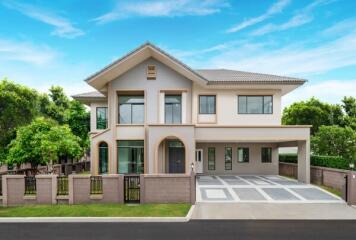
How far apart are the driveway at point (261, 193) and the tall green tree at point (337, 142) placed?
10857 mm

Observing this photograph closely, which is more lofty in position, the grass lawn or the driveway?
the grass lawn

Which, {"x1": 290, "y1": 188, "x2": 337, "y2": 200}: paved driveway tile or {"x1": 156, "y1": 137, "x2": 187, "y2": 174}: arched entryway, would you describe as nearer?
{"x1": 290, "y1": 188, "x2": 337, "y2": 200}: paved driveway tile

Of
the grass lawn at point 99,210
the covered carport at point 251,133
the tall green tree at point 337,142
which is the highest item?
the covered carport at point 251,133

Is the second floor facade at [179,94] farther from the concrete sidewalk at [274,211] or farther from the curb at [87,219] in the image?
the curb at [87,219]

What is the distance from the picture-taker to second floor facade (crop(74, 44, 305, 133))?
68.6 ft

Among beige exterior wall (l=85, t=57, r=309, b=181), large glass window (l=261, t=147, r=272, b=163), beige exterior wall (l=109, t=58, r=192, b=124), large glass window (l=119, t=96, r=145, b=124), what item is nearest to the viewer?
beige exterior wall (l=85, t=57, r=309, b=181)

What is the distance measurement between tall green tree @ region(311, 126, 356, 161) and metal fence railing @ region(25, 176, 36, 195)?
27.3m

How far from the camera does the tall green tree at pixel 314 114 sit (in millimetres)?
47500

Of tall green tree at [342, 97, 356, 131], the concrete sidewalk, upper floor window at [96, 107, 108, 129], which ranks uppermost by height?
tall green tree at [342, 97, 356, 131]

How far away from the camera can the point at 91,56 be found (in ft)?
115

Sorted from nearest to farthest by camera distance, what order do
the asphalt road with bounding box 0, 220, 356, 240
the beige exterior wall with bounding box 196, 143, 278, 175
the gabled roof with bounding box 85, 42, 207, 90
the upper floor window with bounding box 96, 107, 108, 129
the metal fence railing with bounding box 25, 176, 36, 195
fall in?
1. the asphalt road with bounding box 0, 220, 356, 240
2. the metal fence railing with bounding box 25, 176, 36, 195
3. the gabled roof with bounding box 85, 42, 207, 90
4. the beige exterior wall with bounding box 196, 143, 278, 175
5. the upper floor window with bounding box 96, 107, 108, 129

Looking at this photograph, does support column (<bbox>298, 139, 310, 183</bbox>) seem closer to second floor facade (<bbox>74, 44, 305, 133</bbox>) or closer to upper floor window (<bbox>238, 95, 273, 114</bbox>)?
second floor facade (<bbox>74, 44, 305, 133</bbox>)

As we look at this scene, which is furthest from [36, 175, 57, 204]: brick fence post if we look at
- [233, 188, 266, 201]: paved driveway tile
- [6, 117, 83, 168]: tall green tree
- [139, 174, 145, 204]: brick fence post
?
[233, 188, 266, 201]: paved driveway tile

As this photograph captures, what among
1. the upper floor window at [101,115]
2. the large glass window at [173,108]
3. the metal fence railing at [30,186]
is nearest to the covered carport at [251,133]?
the large glass window at [173,108]
